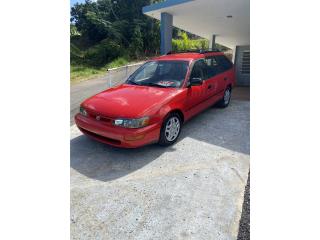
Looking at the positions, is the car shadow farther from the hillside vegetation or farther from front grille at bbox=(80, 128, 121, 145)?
the hillside vegetation

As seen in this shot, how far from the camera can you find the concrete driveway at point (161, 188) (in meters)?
2.40

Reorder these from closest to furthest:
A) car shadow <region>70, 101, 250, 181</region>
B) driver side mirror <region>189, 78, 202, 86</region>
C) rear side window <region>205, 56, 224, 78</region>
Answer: car shadow <region>70, 101, 250, 181</region>
driver side mirror <region>189, 78, 202, 86</region>
rear side window <region>205, 56, 224, 78</region>

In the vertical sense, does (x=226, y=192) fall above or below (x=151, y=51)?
below

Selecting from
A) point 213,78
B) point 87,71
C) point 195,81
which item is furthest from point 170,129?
point 87,71

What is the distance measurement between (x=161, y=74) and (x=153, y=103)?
4.03ft

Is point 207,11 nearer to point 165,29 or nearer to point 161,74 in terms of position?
point 165,29

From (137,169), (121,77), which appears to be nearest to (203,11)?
(121,77)

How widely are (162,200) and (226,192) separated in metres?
0.82

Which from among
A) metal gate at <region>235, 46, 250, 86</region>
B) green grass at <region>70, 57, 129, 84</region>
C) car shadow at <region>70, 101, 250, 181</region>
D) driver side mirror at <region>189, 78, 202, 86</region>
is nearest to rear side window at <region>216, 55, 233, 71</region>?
car shadow at <region>70, 101, 250, 181</region>

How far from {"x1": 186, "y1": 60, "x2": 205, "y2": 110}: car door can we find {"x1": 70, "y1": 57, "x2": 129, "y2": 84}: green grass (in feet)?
30.3

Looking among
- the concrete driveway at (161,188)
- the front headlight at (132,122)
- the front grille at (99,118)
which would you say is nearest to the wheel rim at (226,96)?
the concrete driveway at (161,188)

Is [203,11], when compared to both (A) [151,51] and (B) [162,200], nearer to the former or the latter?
(B) [162,200]

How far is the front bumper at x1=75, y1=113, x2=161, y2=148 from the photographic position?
3.60 m
